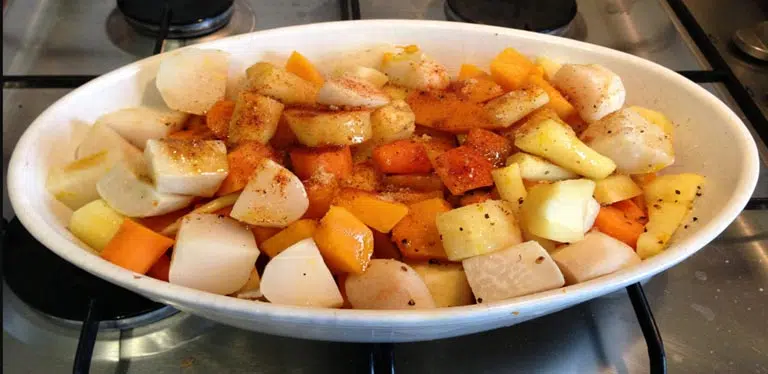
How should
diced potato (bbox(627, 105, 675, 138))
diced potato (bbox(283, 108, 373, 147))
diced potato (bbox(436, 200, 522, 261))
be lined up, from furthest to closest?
diced potato (bbox(627, 105, 675, 138)) < diced potato (bbox(283, 108, 373, 147)) < diced potato (bbox(436, 200, 522, 261))

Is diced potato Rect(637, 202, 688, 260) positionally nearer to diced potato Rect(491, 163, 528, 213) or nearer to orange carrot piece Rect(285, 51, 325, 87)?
diced potato Rect(491, 163, 528, 213)

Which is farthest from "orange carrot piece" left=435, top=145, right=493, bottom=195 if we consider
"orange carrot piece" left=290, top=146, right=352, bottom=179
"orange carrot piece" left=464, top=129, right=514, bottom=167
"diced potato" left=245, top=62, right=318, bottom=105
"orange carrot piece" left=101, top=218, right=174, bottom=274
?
"orange carrot piece" left=101, top=218, right=174, bottom=274

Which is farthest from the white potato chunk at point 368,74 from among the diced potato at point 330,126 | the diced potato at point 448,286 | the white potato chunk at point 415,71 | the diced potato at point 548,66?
the diced potato at point 448,286

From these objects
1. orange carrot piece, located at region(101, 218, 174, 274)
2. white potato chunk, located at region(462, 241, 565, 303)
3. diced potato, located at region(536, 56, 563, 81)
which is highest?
diced potato, located at region(536, 56, 563, 81)

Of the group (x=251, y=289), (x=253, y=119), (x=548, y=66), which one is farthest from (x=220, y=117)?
(x=548, y=66)

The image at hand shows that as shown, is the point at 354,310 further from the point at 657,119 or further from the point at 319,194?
the point at 657,119

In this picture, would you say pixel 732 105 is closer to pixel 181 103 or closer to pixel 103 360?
pixel 181 103
